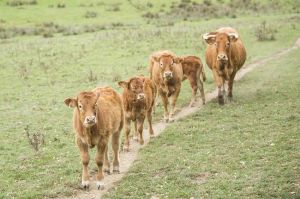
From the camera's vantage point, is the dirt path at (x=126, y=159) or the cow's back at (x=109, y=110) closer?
the dirt path at (x=126, y=159)

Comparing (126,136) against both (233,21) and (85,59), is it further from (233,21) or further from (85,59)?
(233,21)

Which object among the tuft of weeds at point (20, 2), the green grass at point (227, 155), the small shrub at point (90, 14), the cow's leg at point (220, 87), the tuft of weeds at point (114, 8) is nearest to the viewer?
the green grass at point (227, 155)

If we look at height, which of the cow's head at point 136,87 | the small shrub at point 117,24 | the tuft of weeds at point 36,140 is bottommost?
the tuft of weeds at point 36,140

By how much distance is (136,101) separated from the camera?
13.8 meters

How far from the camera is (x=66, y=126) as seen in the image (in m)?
16.6

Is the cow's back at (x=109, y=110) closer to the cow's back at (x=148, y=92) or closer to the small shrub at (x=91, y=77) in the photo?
the cow's back at (x=148, y=92)

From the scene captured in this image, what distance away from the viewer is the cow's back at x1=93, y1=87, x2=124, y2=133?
11.1 metres

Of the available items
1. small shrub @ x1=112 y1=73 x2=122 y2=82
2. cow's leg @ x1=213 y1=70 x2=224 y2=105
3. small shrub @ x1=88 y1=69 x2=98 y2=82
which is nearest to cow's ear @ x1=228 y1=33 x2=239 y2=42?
cow's leg @ x1=213 y1=70 x2=224 y2=105

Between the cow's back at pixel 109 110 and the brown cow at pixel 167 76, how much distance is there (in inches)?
175

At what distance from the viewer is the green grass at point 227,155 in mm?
10422

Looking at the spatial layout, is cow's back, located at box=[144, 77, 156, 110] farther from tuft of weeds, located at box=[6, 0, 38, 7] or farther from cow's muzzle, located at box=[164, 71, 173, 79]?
tuft of weeds, located at box=[6, 0, 38, 7]

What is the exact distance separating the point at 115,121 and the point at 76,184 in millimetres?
1548

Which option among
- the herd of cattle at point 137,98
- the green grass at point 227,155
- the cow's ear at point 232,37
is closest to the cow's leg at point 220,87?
the herd of cattle at point 137,98

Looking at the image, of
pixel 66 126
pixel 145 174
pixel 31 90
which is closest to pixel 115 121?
pixel 145 174
